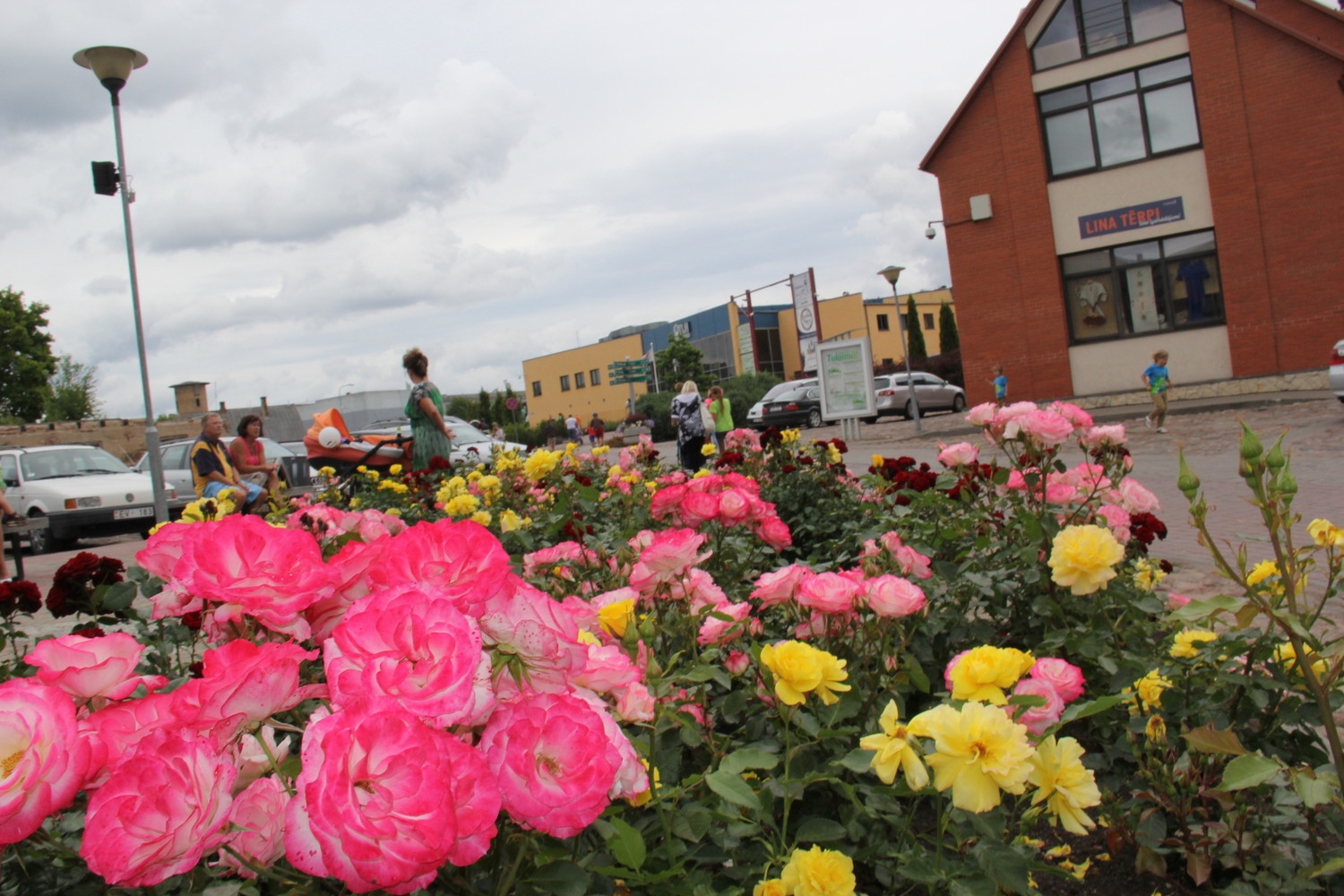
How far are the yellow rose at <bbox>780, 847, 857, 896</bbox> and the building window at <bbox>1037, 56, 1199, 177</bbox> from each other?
22138mm

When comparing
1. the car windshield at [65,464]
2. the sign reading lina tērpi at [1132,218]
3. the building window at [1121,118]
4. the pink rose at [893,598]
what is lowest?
the pink rose at [893,598]

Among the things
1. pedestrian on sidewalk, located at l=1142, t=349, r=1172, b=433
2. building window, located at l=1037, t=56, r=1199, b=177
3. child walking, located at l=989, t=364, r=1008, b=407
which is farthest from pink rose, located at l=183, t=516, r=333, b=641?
building window, located at l=1037, t=56, r=1199, b=177

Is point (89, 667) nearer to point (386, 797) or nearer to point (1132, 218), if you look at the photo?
point (386, 797)

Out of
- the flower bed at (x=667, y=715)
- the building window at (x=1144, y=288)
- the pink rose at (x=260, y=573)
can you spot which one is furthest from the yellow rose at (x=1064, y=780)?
the building window at (x=1144, y=288)

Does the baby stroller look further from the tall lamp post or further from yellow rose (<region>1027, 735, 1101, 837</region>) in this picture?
yellow rose (<region>1027, 735, 1101, 837</region>)

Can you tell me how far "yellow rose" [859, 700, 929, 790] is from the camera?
43.8 inches

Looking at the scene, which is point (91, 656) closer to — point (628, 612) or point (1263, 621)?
point (628, 612)

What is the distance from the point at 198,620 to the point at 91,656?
0.48 meters

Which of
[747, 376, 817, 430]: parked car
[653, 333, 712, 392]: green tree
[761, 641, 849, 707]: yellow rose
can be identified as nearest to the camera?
[761, 641, 849, 707]: yellow rose

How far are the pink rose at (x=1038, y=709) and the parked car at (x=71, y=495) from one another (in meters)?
14.4

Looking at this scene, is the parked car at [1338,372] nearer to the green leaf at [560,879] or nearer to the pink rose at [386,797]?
the green leaf at [560,879]

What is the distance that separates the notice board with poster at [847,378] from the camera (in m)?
18.9

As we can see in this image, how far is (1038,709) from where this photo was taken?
1.31m

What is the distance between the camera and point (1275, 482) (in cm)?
135
